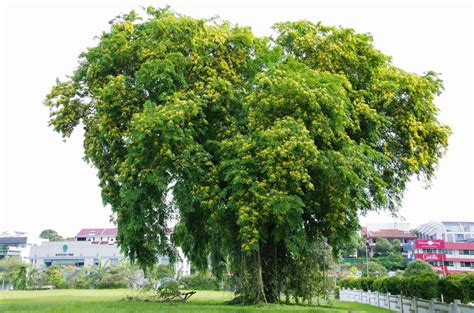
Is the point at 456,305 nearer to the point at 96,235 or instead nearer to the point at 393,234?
the point at 96,235

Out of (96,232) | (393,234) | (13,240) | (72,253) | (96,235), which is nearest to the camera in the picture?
(72,253)

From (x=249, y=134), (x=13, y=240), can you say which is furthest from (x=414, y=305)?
(x=13, y=240)

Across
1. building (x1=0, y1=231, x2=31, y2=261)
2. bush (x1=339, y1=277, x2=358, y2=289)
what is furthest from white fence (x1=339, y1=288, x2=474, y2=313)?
building (x1=0, y1=231, x2=31, y2=261)

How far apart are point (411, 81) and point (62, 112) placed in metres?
14.0

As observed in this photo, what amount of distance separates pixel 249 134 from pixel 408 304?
1063cm

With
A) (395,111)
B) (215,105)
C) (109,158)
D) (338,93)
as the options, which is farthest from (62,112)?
(395,111)

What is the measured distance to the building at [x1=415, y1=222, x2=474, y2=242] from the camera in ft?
297

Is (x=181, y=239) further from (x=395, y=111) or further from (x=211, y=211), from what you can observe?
(x=395, y=111)

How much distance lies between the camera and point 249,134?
16125 mm

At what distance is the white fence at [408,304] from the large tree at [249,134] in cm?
381

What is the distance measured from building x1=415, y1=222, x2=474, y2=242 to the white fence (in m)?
64.3

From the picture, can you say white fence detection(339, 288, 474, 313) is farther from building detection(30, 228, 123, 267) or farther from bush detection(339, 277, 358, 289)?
building detection(30, 228, 123, 267)

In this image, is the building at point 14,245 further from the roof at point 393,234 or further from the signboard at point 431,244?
the roof at point 393,234

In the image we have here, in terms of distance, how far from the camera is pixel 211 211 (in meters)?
16.3
